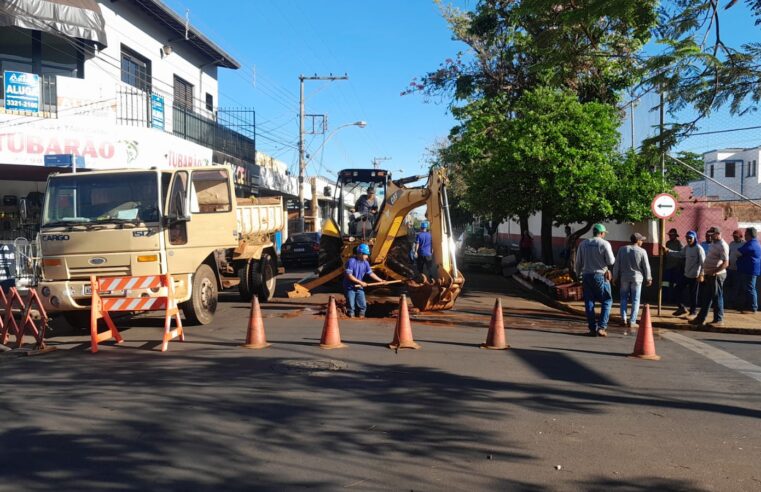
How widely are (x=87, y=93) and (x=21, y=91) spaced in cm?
192

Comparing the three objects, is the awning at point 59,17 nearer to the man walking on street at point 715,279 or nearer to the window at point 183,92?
the window at point 183,92

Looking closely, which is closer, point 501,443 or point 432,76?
point 501,443

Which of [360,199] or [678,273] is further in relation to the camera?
[360,199]

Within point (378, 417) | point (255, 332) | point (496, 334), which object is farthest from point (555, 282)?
point (378, 417)

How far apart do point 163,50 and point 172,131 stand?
428 cm

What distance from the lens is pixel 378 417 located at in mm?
6039

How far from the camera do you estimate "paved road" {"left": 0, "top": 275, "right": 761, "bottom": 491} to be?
4.73 meters

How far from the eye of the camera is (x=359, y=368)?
316 inches

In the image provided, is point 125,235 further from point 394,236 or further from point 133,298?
point 394,236

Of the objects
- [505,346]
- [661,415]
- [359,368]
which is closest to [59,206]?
[359,368]

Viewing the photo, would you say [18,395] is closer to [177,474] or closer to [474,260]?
[177,474]

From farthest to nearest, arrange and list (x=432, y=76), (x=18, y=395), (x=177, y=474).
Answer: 1. (x=432, y=76)
2. (x=18, y=395)
3. (x=177, y=474)

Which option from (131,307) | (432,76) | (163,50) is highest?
→ (163,50)

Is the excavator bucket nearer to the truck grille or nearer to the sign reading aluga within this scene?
the sign reading aluga
